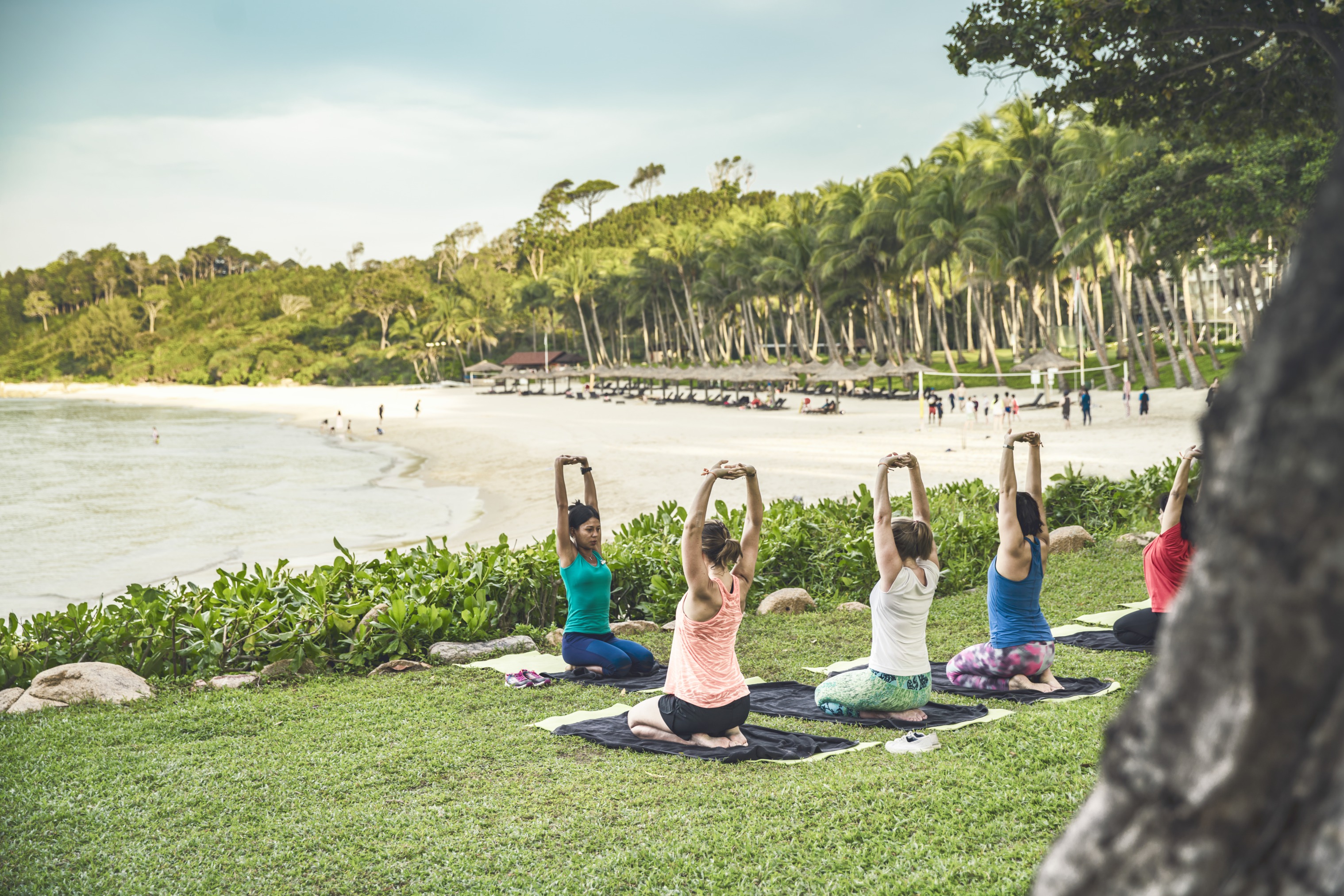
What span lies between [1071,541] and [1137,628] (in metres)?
3.53

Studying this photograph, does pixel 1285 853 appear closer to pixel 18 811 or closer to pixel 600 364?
pixel 18 811

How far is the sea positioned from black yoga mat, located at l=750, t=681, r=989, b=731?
483 cm

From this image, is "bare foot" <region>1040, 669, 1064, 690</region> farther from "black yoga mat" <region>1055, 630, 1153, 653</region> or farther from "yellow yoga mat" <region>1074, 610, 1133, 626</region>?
"yellow yoga mat" <region>1074, 610, 1133, 626</region>

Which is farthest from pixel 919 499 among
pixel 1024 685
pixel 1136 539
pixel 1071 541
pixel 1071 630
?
pixel 1136 539

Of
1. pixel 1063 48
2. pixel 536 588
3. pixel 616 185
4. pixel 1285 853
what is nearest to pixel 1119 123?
pixel 1063 48

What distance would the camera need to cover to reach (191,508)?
76.4 feet

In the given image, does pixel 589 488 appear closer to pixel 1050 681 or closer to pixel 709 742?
A: pixel 709 742

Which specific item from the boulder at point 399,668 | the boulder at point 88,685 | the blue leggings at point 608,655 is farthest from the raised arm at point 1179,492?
the boulder at point 88,685

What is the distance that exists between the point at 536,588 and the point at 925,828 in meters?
4.80

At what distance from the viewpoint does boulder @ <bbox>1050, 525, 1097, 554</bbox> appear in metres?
9.94

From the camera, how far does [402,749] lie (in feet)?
15.8

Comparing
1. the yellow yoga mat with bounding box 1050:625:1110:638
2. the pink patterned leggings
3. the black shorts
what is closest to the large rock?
the black shorts

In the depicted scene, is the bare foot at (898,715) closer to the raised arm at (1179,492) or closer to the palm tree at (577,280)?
the raised arm at (1179,492)

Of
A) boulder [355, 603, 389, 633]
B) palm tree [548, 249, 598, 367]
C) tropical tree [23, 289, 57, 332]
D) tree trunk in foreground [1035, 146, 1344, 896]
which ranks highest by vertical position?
tropical tree [23, 289, 57, 332]
